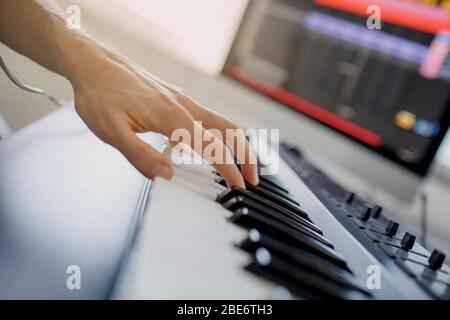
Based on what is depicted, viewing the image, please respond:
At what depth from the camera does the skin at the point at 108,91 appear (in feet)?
1.79

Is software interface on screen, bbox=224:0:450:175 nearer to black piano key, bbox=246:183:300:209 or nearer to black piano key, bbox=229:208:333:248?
black piano key, bbox=246:183:300:209

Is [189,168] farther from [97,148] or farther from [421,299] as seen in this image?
[421,299]

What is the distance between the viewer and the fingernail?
0.49 meters

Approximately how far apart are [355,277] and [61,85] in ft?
4.70

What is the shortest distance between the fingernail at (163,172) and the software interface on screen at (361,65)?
0.96 metres

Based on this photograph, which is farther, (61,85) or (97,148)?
(61,85)

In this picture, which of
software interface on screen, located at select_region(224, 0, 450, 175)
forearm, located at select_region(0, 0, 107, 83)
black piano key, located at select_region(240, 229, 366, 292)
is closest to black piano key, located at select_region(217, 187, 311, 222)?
black piano key, located at select_region(240, 229, 366, 292)

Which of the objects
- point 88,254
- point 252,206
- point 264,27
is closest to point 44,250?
point 88,254

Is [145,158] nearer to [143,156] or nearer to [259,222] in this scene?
[143,156]

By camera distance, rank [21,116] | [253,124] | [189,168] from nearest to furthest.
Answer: [189,168] → [21,116] → [253,124]

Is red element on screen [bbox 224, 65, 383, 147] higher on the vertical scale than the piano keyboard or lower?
higher

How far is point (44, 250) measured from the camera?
34cm

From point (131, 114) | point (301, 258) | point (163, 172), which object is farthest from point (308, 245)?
point (131, 114)

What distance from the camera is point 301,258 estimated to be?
0.38m
